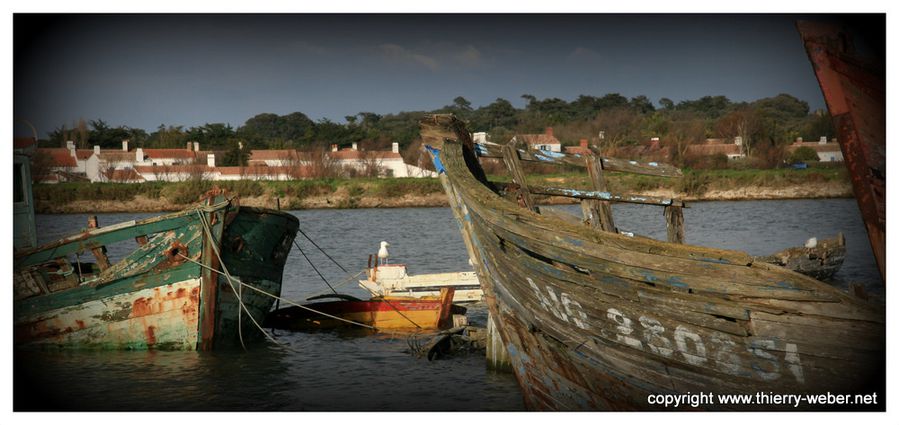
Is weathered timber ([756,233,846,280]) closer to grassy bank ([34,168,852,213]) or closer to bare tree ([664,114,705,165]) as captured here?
grassy bank ([34,168,852,213])

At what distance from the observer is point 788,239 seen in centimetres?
3488

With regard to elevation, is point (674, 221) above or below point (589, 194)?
below

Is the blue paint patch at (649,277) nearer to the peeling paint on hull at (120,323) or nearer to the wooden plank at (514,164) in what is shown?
the wooden plank at (514,164)

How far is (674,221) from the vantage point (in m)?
10.4

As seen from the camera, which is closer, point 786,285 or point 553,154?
point 786,285

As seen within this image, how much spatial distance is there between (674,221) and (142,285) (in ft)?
25.2

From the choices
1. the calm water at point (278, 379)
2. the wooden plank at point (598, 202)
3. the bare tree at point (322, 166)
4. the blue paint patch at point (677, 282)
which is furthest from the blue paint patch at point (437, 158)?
the bare tree at point (322, 166)

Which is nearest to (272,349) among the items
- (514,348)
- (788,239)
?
(514,348)

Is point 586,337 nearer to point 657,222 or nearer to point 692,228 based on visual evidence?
point 692,228

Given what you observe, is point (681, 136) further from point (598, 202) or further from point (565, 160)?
point (565, 160)

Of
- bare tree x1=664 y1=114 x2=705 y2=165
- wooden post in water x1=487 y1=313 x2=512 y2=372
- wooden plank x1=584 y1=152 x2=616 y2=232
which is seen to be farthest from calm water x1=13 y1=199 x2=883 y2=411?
bare tree x1=664 y1=114 x2=705 y2=165

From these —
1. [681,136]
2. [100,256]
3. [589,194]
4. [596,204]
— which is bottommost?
[100,256]
